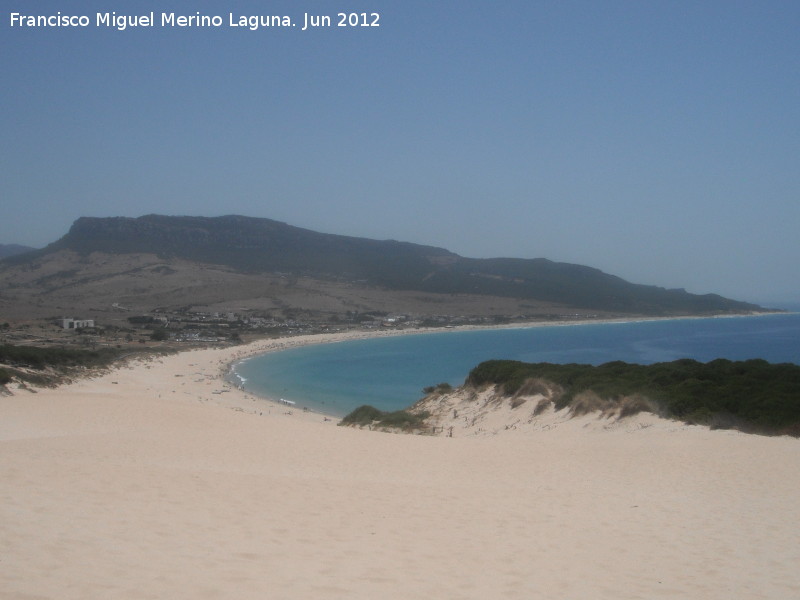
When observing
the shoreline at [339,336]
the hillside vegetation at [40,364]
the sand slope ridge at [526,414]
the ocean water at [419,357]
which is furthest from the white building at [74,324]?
the sand slope ridge at [526,414]

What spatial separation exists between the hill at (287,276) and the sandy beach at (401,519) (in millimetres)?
98296

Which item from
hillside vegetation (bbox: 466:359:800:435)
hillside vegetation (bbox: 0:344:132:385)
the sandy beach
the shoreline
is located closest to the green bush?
hillside vegetation (bbox: 466:359:800:435)

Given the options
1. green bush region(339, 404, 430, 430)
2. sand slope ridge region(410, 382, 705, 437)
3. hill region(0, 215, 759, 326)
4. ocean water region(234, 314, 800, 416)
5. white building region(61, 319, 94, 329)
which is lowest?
ocean water region(234, 314, 800, 416)

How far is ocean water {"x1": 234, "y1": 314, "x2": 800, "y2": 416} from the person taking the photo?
135 feet

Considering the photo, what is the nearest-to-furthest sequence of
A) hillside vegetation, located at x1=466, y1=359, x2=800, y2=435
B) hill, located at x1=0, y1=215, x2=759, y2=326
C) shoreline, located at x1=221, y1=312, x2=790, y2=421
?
hillside vegetation, located at x1=466, y1=359, x2=800, y2=435 → shoreline, located at x1=221, y1=312, x2=790, y2=421 → hill, located at x1=0, y1=215, x2=759, y2=326

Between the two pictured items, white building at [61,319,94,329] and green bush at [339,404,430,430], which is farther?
white building at [61,319,94,329]

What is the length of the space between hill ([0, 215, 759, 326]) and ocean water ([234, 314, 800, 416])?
32.5m

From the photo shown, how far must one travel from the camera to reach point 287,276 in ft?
450

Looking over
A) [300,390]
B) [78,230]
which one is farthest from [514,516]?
[78,230]

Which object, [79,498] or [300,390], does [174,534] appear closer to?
[79,498]

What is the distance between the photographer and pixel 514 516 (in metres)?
7.98

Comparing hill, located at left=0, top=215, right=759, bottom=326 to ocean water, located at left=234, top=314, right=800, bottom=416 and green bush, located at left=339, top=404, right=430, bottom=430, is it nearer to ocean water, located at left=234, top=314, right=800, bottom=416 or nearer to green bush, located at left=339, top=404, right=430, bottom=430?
ocean water, located at left=234, top=314, right=800, bottom=416

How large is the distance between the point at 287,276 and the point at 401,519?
5206 inches

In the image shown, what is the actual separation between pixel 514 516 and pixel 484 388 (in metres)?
17.3
